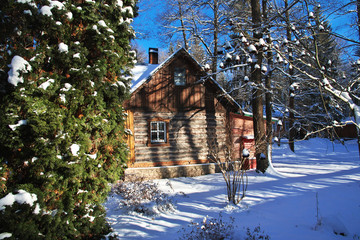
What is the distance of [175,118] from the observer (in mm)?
12102

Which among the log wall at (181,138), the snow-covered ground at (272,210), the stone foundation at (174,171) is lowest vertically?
the snow-covered ground at (272,210)

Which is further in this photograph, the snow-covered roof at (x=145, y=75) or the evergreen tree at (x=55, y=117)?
the snow-covered roof at (x=145, y=75)

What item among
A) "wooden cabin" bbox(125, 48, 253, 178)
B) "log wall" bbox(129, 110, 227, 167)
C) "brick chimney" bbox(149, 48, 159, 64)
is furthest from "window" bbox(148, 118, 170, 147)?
"brick chimney" bbox(149, 48, 159, 64)

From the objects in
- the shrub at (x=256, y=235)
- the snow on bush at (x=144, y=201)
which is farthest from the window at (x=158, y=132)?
the shrub at (x=256, y=235)

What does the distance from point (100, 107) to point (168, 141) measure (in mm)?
7674

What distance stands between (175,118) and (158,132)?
1204mm

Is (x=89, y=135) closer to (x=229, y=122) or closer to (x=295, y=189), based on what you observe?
(x=295, y=189)

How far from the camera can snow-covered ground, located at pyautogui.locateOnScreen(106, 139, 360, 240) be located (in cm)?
506

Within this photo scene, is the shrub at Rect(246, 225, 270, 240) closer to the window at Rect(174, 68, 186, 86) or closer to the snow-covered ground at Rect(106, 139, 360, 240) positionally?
the snow-covered ground at Rect(106, 139, 360, 240)

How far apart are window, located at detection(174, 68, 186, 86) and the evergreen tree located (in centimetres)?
786

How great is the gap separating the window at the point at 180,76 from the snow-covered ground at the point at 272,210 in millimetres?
5633

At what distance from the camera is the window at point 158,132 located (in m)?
11.6

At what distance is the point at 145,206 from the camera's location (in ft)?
21.7

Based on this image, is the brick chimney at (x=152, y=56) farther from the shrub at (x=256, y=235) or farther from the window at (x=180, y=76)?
the shrub at (x=256, y=235)
